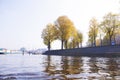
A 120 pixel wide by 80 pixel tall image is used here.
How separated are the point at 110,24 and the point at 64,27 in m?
17.3

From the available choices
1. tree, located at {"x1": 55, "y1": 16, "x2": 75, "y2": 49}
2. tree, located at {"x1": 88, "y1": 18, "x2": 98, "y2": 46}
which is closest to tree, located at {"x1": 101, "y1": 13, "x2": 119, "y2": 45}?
tree, located at {"x1": 88, "y1": 18, "x2": 98, "y2": 46}

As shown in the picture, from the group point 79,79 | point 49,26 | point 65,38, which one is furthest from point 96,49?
point 79,79

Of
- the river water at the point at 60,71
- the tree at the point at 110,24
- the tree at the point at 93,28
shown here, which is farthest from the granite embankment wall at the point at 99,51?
the river water at the point at 60,71

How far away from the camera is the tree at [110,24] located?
82.3m

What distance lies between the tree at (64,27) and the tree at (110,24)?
13.1 meters

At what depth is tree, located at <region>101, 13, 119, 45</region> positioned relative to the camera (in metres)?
82.3

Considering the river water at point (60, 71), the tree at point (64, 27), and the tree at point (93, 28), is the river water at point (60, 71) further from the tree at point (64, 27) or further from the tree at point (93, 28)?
the tree at point (64, 27)

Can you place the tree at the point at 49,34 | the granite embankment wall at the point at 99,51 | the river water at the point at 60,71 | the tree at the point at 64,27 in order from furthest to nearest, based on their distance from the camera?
the tree at the point at 49,34 → the tree at the point at 64,27 → the granite embankment wall at the point at 99,51 → the river water at the point at 60,71

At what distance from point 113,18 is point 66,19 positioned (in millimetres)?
18116

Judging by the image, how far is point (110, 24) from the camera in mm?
83062

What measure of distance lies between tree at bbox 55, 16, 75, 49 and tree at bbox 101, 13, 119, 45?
13.1m

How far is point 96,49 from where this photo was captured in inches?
3066

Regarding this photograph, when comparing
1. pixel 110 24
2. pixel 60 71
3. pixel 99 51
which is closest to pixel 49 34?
pixel 110 24

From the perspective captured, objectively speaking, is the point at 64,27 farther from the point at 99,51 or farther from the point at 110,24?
the point at 99,51
